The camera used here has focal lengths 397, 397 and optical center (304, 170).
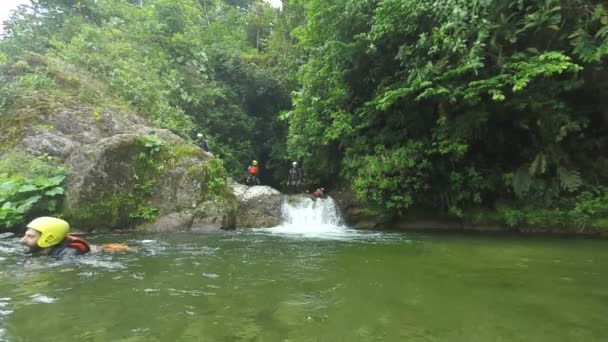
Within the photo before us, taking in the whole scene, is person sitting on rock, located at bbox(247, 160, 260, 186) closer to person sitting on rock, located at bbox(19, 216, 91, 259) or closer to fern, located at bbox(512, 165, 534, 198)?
fern, located at bbox(512, 165, 534, 198)

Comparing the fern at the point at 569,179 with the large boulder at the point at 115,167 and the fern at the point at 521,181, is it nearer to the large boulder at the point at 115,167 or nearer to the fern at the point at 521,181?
the fern at the point at 521,181

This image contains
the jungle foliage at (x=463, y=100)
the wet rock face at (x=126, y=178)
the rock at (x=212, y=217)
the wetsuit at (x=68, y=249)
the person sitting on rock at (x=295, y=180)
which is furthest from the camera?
the person sitting on rock at (x=295, y=180)

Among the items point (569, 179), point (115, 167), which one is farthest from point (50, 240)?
point (569, 179)

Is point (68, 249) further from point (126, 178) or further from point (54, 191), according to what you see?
point (126, 178)

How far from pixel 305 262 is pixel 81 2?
2119 cm

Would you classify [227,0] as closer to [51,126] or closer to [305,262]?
[51,126]

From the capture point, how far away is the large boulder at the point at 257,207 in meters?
12.2

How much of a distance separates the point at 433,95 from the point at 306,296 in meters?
8.22

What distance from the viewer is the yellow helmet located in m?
5.72

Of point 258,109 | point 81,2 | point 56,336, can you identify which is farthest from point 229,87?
point 56,336

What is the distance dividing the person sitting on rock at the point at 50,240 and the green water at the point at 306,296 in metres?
0.25

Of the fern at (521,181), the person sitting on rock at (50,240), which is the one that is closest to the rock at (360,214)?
the fern at (521,181)

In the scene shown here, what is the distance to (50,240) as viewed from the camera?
19.0 feet

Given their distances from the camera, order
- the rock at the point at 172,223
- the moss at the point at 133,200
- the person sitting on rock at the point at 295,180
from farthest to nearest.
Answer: the person sitting on rock at the point at 295,180 → the rock at the point at 172,223 → the moss at the point at 133,200
